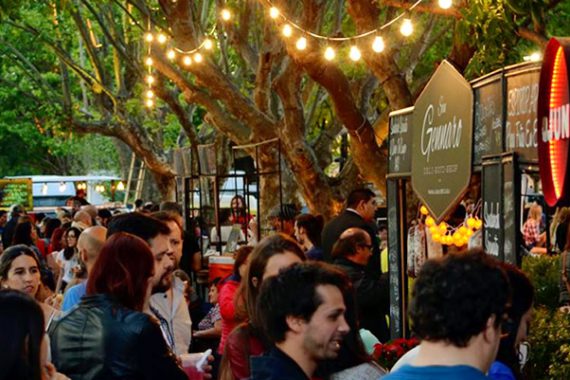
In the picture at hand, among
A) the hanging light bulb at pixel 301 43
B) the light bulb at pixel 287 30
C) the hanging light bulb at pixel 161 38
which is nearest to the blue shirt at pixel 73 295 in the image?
the light bulb at pixel 287 30

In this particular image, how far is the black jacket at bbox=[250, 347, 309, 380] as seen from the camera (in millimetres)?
4918

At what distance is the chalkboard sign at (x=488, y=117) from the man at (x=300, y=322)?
11.0 feet

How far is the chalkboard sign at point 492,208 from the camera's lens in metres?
8.25

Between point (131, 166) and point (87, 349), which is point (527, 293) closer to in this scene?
point (87, 349)

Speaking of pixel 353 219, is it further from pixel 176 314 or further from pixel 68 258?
pixel 176 314

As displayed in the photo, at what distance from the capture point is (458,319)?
3928 mm

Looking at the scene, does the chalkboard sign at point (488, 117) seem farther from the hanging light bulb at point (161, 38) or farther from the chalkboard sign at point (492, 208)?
the hanging light bulb at point (161, 38)

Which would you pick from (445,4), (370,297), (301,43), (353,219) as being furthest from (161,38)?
(370,297)

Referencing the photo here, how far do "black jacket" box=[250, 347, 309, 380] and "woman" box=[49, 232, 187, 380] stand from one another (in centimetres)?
93

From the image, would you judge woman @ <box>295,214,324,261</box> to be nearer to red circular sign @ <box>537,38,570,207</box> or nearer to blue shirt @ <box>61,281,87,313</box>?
blue shirt @ <box>61,281,87,313</box>

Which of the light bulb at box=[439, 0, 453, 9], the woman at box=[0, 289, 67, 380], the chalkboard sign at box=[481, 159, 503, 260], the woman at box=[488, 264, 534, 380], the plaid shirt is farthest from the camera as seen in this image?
the plaid shirt

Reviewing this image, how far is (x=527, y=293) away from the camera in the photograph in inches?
208

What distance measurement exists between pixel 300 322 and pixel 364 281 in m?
5.74

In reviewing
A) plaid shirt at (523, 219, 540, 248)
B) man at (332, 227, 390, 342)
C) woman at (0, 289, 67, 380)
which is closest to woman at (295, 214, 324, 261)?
man at (332, 227, 390, 342)
